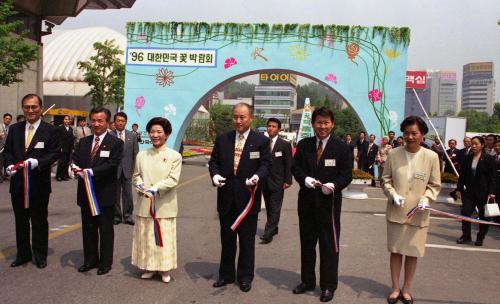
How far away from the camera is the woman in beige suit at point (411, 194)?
13.3 feet

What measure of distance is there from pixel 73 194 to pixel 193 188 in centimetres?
306

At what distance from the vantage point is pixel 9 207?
8.22 meters

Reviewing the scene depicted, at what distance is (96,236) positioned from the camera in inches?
190

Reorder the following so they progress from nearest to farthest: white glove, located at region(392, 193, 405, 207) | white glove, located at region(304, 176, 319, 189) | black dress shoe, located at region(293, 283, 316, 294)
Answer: white glove, located at region(392, 193, 405, 207)
white glove, located at region(304, 176, 319, 189)
black dress shoe, located at region(293, 283, 316, 294)

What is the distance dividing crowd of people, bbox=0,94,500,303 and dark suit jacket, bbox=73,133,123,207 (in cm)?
1

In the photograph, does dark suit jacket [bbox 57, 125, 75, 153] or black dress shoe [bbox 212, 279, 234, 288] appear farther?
dark suit jacket [bbox 57, 125, 75, 153]

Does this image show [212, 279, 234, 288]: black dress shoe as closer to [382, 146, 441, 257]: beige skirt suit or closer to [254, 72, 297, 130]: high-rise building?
[382, 146, 441, 257]: beige skirt suit

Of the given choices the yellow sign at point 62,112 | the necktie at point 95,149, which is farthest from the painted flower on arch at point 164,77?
the yellow sign at point 62,112

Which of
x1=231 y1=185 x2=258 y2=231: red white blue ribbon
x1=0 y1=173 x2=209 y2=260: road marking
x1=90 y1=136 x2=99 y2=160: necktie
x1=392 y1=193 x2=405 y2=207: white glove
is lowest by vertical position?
x1=0 y1=173 x2=209 y2=260: road marking

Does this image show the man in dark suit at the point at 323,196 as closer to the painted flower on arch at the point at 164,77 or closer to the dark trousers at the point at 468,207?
the dark trousers at the point at 468,207

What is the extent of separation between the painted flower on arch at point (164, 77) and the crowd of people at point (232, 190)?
12.5 m

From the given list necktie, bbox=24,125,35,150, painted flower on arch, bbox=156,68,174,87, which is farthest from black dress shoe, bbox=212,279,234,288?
painted flower on arch, bbox=156,68,174,87

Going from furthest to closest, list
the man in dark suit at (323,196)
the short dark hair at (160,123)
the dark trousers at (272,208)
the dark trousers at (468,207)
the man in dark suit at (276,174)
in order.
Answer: the dark trousers at (468,207), the man in dark suit at (276,174), the dark trousers at (272,208), the short dark hair at (160,123), the man in dark suit at (323,196)

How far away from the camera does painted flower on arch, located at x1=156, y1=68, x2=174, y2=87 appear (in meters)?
17.3
